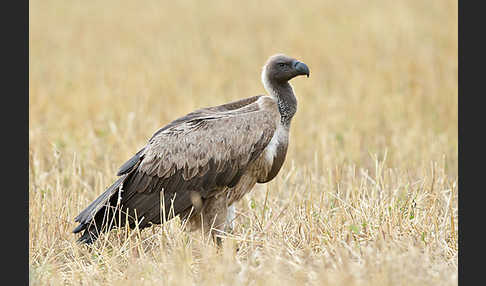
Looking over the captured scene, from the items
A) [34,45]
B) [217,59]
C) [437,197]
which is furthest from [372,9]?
[437,197]

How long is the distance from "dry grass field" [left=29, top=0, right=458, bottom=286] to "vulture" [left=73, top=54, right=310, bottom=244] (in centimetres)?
21

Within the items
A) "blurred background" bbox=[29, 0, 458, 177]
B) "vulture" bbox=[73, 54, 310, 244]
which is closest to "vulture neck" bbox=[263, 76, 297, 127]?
"vulture" bbox=[73, 54, 310, 244]

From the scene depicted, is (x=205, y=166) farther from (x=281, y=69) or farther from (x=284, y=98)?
(x=281, y=69)

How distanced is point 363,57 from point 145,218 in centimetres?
838

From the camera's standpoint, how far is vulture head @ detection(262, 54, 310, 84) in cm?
561

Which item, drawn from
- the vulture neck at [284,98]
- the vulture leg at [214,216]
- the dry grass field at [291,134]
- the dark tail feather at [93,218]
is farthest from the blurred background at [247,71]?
the vulture neck at [284,98]

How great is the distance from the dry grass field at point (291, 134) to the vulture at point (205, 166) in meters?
0.21

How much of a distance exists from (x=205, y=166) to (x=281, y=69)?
102 cm

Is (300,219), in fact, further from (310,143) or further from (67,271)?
(310,143)

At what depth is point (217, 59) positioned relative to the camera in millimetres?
13523

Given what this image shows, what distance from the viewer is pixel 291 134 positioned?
378 inches

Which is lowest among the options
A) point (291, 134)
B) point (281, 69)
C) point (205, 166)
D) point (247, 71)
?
point (291, 134)

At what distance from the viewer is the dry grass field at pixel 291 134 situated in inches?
194

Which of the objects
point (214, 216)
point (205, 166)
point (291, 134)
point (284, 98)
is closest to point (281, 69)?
point (284, 98)
